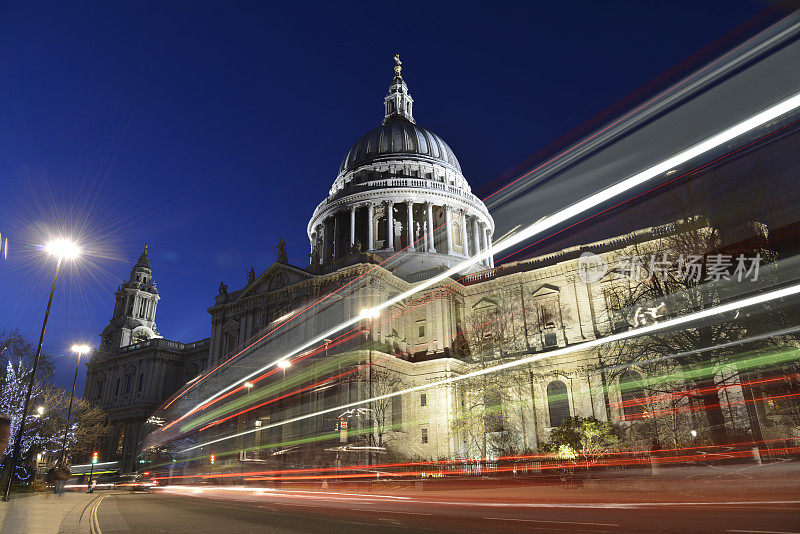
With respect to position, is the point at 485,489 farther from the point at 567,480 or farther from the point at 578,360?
the point at 578,360

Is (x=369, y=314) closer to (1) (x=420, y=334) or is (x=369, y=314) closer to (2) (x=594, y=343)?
(1) (x=420, y=334)

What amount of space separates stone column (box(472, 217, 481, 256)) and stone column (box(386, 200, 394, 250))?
1182cm

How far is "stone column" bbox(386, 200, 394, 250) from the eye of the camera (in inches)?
2443

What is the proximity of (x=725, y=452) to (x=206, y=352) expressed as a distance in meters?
64.3

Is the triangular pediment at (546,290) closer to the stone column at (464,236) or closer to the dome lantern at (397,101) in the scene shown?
the stone column at (464,236)

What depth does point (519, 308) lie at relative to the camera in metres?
47.2

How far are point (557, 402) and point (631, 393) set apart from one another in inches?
228

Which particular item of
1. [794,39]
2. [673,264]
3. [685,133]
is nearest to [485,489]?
[673,264]

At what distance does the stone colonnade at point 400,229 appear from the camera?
2502 inches

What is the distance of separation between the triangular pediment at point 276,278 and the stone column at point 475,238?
87.9 ft

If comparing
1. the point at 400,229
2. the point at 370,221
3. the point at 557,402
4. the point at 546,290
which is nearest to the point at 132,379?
the point at 370,221

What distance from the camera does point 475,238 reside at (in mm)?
69688
